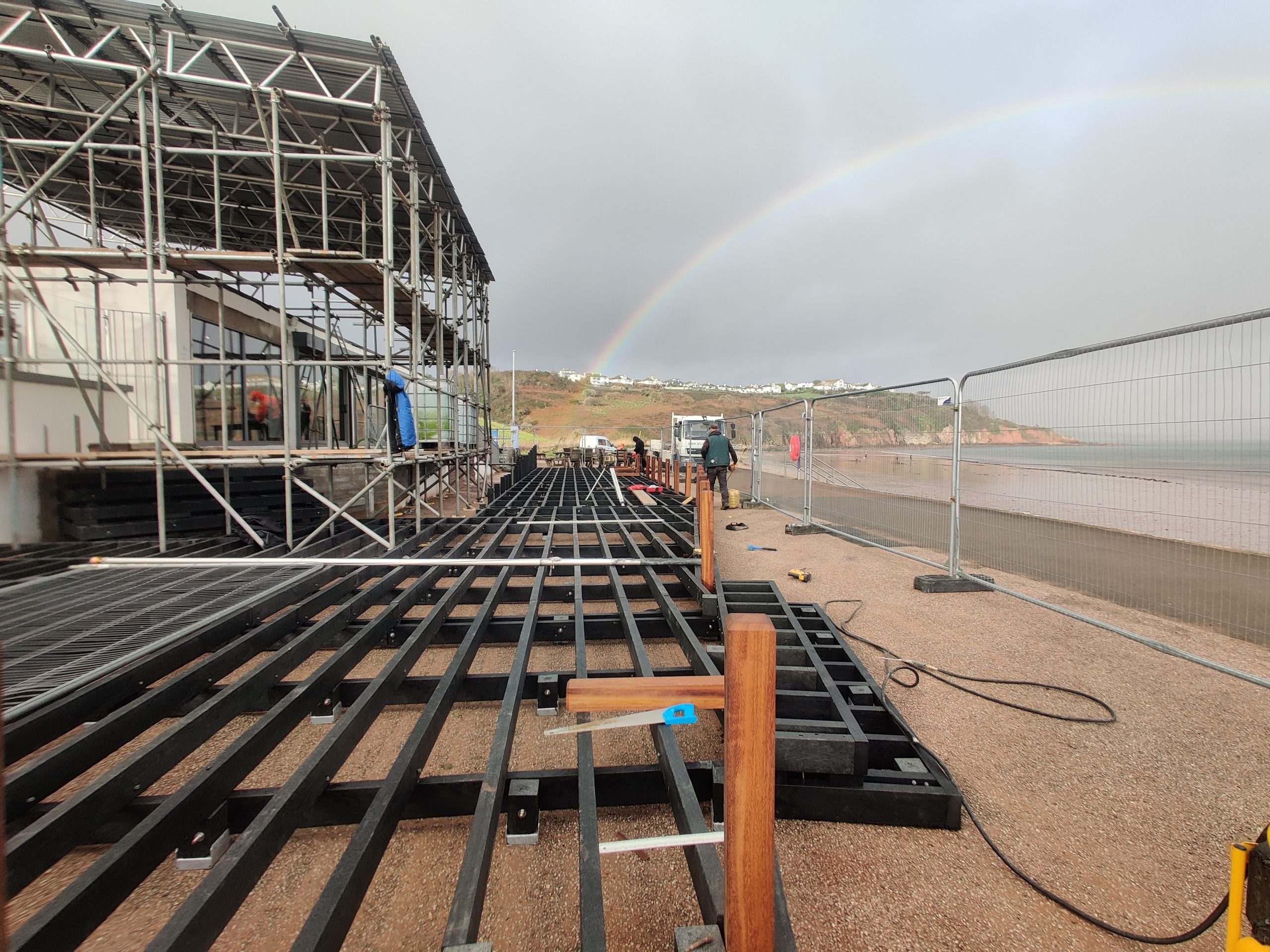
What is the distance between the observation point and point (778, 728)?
2.89 m

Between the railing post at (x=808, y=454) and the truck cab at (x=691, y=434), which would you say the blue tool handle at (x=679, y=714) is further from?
the truck cab at (x=691, y=434)

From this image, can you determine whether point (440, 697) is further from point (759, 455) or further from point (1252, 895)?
point (759, 455)

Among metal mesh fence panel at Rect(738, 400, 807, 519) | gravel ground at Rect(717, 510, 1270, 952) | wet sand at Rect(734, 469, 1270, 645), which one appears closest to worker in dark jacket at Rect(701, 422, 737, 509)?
metal mesh fence panel at Rect(738, 400, 807, 519)

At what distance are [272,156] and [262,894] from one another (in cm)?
755

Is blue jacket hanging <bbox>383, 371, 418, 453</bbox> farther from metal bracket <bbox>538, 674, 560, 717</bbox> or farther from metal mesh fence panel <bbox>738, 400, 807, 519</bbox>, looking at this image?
metal mesh fence panel <bbox>738, 400, 807, 519</bbox>

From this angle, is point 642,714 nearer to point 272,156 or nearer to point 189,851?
point 189,851

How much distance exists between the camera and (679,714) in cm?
159

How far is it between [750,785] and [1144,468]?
4.57 meters

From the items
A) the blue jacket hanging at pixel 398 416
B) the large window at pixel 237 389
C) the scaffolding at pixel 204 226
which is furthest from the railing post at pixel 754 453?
the large window at pixel 237 389

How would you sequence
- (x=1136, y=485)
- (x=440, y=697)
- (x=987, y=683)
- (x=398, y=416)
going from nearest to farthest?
(x=440, y=697) < (x=987, y=683) < (x=1136, y=485) < (x=398, y=416)

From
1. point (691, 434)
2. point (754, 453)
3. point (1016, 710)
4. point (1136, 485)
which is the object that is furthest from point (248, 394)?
point (691, 434)

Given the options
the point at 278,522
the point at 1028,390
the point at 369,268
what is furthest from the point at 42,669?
the point at 1028,390

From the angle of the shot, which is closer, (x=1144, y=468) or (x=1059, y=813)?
(x=1059, y=813)

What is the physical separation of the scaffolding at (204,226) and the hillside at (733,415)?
6.55 m
